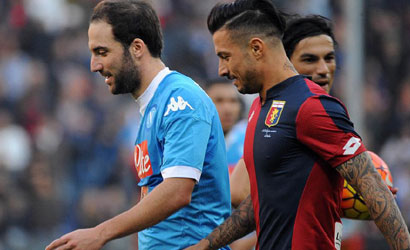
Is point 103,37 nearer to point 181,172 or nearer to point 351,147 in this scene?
point 181,172

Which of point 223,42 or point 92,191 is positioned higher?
point 223,42

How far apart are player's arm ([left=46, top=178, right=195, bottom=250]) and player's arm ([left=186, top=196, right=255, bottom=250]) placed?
1.19 feet

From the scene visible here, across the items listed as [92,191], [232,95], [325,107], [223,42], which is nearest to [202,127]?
[223,42]

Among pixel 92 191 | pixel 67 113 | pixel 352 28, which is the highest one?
pixel 352 28

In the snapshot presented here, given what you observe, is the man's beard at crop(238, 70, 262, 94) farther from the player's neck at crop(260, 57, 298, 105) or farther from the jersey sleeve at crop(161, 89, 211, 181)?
the jersey sleeve at crop(161, 89, 211, 181)

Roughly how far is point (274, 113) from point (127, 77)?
3.25 feet

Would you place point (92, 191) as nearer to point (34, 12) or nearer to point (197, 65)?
point (197, 65)

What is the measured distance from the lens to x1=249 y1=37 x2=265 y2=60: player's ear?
4121 mm

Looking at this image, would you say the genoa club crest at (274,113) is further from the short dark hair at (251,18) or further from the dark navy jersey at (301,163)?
the short dark hair at (251,18)

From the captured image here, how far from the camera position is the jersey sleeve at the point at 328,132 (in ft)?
12.2

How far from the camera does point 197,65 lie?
1359 centimetres

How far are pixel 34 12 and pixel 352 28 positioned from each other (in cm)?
698

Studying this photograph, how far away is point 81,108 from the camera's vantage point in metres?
12.9

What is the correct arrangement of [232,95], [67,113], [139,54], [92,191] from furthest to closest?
[67,113] < [92,191] < [232,95] < [139,54]
